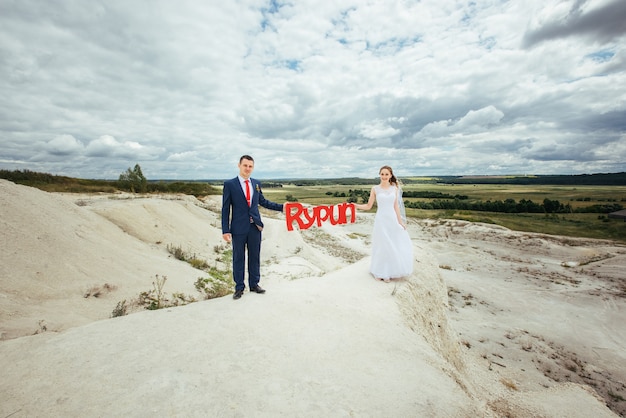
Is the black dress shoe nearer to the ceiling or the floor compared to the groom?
nearer to the floor

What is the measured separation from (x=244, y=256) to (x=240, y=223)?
31.2 inches

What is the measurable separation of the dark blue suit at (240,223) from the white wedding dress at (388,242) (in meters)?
3.30

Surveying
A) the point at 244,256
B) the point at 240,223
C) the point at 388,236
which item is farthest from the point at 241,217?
the point at 388,236

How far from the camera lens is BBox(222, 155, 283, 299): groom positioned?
5.62 metres

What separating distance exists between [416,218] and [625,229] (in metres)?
27.3

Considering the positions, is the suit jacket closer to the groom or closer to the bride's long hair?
the groom

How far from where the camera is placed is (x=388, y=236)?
22.9 ft

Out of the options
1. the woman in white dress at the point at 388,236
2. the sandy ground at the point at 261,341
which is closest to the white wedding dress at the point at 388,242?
the woman in white dress at the point at 388,236

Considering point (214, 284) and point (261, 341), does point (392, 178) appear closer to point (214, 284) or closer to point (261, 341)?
point (261, 341)

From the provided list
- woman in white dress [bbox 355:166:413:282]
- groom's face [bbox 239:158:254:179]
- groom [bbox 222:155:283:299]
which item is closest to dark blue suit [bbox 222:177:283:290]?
groom [bbox 222:155:283:299]

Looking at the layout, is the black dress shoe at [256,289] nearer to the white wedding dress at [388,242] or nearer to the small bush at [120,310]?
the white wedding dress at [388,242]

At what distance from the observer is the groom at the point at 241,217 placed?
221 inches

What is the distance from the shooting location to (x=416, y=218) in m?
50.6

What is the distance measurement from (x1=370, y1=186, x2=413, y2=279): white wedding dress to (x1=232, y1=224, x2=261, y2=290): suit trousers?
324cm
